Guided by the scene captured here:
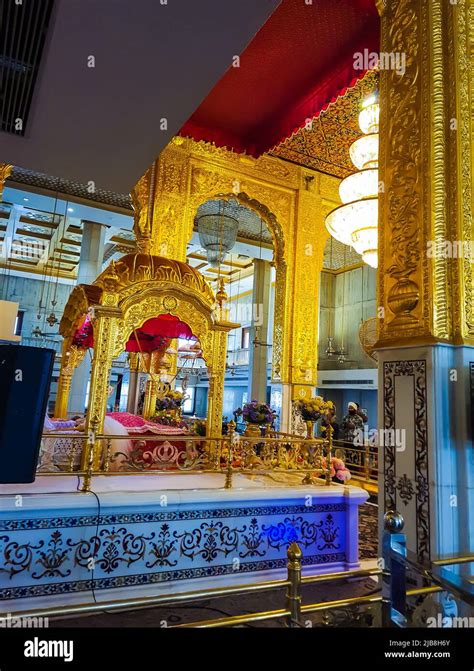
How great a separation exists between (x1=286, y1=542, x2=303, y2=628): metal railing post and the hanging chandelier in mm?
4339

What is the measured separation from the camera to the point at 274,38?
4914mm

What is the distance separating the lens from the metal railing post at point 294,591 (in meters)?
1.28

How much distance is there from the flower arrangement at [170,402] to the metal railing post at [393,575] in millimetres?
5504

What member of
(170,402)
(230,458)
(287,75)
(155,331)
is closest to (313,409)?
(230,458)

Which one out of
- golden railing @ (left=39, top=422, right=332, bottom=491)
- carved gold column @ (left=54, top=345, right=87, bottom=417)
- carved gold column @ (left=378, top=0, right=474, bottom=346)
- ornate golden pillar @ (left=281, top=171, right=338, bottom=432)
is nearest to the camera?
carved gold column @ (left=378, top=0, right=474, bottom=346)

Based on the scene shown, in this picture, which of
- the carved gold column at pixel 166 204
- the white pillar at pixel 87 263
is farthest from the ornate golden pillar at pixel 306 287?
the white pillar at pixel 87 263

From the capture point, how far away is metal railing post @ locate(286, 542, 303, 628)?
128 centimetres

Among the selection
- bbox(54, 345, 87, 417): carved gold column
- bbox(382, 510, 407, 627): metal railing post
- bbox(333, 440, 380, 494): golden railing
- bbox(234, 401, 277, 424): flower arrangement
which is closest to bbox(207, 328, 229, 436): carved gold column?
bbox(234, 401, 277, 424): flower arrangement

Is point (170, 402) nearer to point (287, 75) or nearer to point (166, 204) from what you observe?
point (166, 204)

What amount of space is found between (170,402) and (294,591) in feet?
18.5

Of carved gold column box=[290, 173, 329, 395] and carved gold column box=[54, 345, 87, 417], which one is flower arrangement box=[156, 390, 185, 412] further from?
carved gold column box=[290, 173, 329, 395]

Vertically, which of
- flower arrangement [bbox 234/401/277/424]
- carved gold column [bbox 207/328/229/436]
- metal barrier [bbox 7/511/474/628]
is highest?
carved gold column [bbox 207/328/229/436]

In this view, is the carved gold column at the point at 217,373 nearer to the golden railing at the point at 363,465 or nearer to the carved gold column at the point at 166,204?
the carved gold column at the point at 166,204
